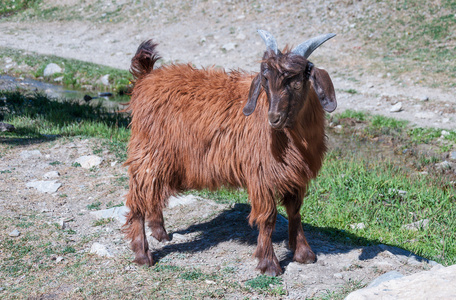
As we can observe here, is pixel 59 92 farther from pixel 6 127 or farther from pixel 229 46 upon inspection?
pixel 229 46

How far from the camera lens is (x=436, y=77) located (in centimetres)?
1237

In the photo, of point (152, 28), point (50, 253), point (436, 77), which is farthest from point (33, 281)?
point (152, 28)

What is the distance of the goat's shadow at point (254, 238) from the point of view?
5.10 meters

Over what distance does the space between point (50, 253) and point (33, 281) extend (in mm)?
534

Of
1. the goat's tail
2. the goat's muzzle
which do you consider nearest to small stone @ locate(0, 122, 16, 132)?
the goat's tail

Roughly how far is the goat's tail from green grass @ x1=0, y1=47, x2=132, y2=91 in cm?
921

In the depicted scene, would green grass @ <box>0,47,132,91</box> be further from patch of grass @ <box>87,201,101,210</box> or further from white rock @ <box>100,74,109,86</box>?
patch of grass @ <box>87,201,101,210</box>

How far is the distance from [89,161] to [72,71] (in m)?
9.07

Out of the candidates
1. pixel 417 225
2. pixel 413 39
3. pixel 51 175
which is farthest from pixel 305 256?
pixel 413 39

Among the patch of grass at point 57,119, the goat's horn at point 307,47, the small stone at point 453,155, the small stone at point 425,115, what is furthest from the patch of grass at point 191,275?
the small stone at point 425,115

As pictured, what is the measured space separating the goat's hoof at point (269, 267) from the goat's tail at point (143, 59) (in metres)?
2.41

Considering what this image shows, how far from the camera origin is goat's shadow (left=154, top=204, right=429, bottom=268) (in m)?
5.10

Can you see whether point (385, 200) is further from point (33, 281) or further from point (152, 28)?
point (152, 28)

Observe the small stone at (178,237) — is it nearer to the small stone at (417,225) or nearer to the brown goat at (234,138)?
the brown goat at (234,138)
